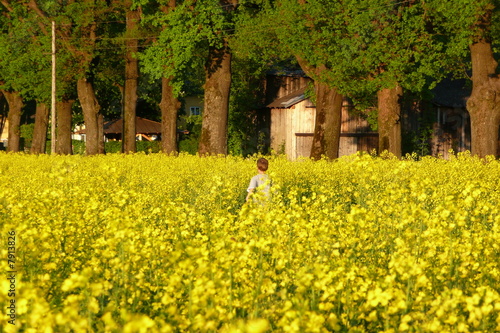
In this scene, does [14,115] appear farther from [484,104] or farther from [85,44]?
[484,104]

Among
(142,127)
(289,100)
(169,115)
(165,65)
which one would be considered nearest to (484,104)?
(165,65)

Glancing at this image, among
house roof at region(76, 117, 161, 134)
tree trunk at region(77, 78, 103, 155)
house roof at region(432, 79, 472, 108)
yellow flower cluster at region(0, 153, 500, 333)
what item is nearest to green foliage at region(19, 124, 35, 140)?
house roof at region(76, 117, 161, 134)

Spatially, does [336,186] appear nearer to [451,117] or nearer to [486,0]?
[486,0]

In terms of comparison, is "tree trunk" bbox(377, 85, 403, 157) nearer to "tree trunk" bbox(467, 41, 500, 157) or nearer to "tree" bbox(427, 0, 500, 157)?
"tree" bbox(427, 0, 500, 157)

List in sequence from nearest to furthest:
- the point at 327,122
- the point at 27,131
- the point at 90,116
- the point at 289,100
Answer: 1. the point at 327,122
2. the point at 90,116
3. the point at 289,100
4. the point at 27,131

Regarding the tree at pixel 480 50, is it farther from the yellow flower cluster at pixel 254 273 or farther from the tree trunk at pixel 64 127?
the tree trunk at pixel 64 127

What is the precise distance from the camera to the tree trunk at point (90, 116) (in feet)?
122

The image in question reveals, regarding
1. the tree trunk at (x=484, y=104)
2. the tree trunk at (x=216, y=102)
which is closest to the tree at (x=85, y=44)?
the tree trunk at (x=216, y=102)

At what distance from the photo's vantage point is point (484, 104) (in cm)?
2512

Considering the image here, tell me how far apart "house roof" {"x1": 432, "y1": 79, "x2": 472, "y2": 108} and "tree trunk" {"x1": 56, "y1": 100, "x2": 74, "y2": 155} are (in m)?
23.2

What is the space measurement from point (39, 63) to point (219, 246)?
3585 cm

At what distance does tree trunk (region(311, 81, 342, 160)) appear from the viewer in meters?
29.0

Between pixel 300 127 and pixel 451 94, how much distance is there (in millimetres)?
10482

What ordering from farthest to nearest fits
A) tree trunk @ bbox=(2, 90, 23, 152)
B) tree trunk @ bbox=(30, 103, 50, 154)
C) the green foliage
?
the green foliage → tree trunk @ bbox=(2, 90, 23, 152) → tree trunk @ bbox=(30, 103, 50, 154)
